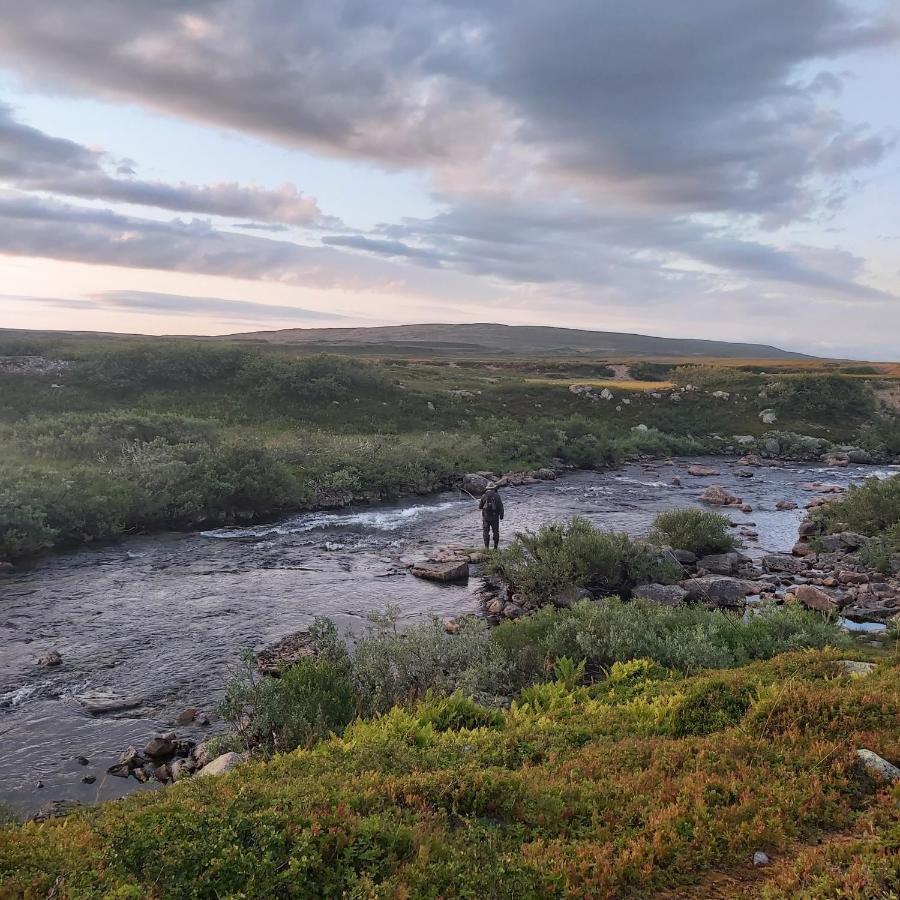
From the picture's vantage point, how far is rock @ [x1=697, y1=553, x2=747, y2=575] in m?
21.8

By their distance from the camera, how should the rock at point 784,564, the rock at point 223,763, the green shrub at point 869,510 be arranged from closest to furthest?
the rock at point 223,763
the rock at point 784,564
the green shrub at point 869,510

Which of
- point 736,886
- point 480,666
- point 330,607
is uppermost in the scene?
point 736,886

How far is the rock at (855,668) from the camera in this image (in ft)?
33.7

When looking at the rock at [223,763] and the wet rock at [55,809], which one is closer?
the wet rock at [55,809]

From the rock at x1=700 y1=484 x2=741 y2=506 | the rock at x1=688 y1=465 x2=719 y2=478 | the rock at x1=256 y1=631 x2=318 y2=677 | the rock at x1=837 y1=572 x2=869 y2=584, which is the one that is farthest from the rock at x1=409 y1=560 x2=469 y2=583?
the rock at x1=688 y1=465 x2=719 y2=478

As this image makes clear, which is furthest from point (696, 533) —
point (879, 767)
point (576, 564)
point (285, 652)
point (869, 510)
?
point (879, 767)

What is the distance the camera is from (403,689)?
11.7 metres

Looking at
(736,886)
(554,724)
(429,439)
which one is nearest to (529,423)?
(429,439)

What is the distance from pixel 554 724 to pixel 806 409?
198ft

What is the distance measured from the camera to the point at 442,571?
833 inches

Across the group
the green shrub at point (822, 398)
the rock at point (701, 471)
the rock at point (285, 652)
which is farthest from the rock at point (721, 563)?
the green shrub at point (822, 398)

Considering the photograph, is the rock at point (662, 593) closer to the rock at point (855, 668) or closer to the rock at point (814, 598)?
the rock at point (814, 598)

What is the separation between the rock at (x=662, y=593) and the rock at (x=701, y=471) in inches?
954

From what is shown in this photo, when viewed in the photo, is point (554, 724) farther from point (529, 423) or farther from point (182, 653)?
point (529, 423)
